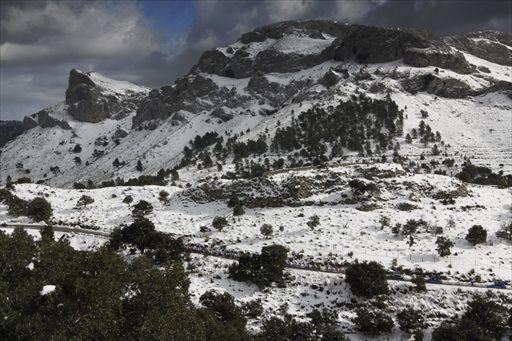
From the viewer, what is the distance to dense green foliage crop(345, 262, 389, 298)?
4871 centimetres

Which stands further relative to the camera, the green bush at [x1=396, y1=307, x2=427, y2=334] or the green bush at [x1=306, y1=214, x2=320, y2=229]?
the green bush at [x1=306, y1=214, x2=320, y2=229]

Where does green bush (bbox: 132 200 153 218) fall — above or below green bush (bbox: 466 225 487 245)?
above

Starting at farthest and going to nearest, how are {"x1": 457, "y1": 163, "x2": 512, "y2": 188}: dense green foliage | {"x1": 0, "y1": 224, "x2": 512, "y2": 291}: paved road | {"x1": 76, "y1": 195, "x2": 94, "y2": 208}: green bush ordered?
{"x1": 457, "y1": 163, "x2": 512, "y2": 188}: dense green foliage → {"x1": 76, "y1": 195, "x2": 94, "y2": 208}: green bush → {"x1": 0, "y1": 224, "x2": 512, "y2": 291}: paved road

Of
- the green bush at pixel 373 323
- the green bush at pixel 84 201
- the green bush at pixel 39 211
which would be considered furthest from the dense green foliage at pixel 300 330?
the green bush at pixel 84 201

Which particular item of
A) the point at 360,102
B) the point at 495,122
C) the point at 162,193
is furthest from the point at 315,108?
the point at 162,193

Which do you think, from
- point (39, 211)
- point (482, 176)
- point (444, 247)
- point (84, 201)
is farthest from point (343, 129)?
point (39, 211)

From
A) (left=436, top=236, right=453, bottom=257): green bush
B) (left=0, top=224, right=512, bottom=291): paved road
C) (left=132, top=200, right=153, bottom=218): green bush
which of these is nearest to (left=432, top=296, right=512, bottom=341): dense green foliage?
(left=0, top=224, right=512, bottom=291): paved road

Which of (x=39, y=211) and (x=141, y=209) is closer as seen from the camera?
(x=39, y=211)

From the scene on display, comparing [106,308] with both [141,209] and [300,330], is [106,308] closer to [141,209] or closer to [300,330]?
[300,330]

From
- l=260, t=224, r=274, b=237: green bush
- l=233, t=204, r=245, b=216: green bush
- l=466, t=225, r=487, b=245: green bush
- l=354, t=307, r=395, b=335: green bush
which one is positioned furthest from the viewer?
l=233, t=204, r=245, b=216: green bush

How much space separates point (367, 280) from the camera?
1919 inches

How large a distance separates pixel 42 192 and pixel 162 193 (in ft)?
80.7

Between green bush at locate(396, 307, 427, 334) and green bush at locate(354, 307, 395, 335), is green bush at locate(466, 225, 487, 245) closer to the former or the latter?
green bush at locate(396, 307, 427, 334)

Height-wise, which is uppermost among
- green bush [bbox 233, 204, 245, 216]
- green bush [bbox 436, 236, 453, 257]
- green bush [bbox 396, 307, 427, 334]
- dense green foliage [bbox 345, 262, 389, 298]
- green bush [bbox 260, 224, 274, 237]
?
green bush [bbox 233, 204, 245, 216]
